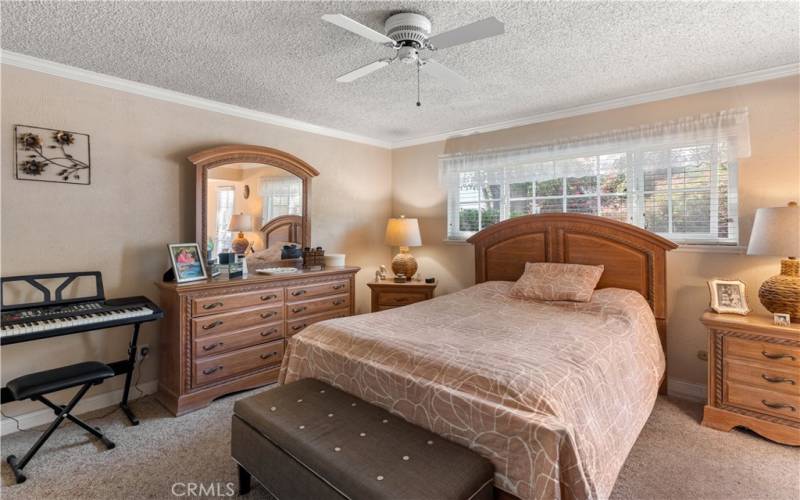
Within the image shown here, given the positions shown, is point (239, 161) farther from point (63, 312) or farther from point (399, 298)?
point (399, 298)

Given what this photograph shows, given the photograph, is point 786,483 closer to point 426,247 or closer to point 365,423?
point 365,423

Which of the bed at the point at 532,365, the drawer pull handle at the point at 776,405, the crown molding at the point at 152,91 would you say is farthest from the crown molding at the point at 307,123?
the drawer pull handle at the point at 776,405

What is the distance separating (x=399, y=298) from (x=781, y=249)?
2960 millimetres

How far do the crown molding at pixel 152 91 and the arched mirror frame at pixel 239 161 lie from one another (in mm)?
363

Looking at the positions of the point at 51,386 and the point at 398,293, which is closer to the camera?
the point at 51,386

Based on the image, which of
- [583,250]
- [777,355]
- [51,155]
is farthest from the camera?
[583,250]

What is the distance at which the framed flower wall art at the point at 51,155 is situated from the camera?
255 cm

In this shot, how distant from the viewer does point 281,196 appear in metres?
3.86

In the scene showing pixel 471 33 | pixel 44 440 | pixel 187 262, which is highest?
pixel 471 33

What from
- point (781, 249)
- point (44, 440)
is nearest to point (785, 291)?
point (781, 249)

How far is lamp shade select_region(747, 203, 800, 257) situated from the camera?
7.61ft

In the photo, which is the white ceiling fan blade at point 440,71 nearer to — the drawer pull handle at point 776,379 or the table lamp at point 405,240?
the table lamp at point 405,240

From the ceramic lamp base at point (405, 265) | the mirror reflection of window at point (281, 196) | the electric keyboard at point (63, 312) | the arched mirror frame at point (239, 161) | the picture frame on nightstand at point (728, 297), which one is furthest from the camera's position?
the ceramic lamp base at point (405, 265)

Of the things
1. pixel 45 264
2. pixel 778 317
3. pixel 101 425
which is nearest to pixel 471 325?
pixel 778 317
